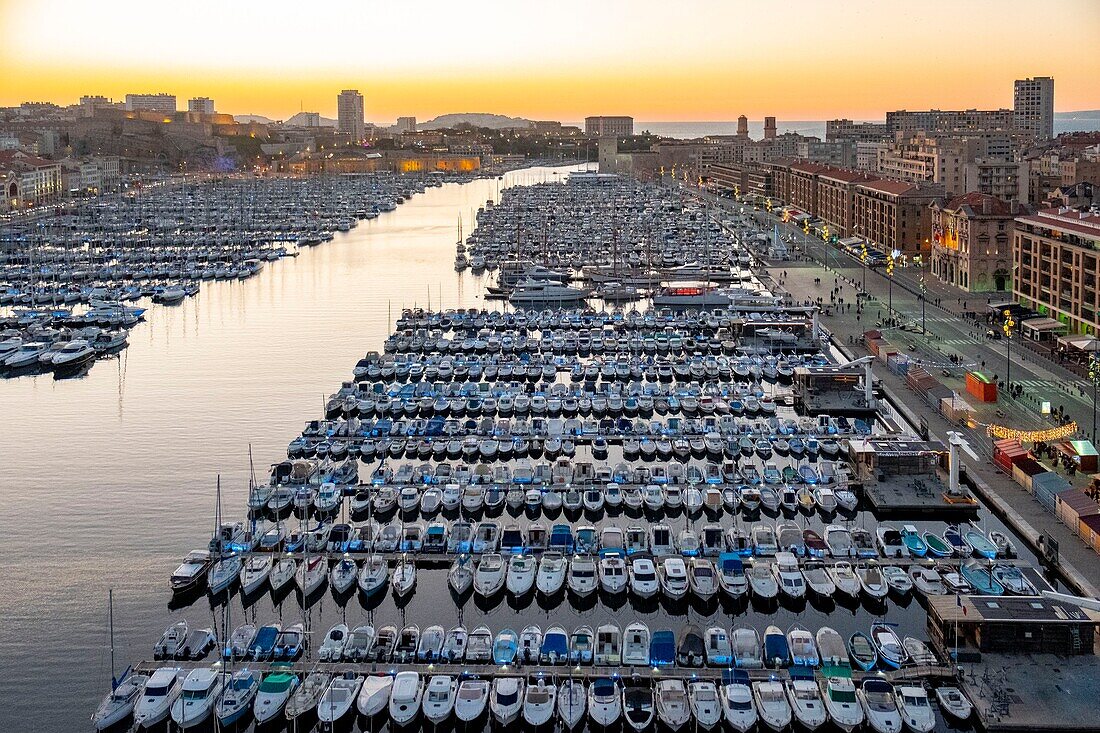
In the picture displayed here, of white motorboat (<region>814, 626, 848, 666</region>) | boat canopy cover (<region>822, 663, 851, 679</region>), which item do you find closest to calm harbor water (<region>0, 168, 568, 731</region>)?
white motorboat (<region>814, 626, 848, 666</region>)

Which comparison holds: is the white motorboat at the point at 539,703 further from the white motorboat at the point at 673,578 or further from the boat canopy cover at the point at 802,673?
the white motorboat at the point at 673,578

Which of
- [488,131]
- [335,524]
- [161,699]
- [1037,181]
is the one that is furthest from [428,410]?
[488,131]

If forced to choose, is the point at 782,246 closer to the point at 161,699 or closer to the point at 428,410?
the point at 428,410

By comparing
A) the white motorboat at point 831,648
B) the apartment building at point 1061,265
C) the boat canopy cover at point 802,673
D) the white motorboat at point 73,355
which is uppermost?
the apartment building at point 1061,265

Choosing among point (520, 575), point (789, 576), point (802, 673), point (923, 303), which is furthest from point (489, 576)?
point (923, 303)

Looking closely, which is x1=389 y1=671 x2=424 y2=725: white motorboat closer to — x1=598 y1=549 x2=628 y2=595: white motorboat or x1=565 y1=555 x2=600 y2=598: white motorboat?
x1=565 y1=555 x2=600 y2=598: white motorboat

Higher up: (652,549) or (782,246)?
(782,246)

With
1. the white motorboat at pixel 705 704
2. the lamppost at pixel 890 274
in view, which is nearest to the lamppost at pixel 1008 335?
the lamppost at pixel 890 274
